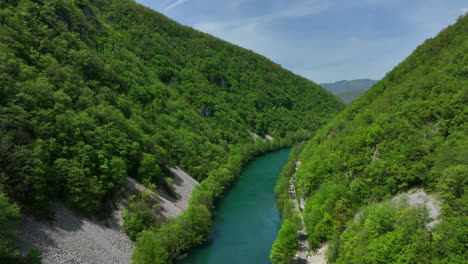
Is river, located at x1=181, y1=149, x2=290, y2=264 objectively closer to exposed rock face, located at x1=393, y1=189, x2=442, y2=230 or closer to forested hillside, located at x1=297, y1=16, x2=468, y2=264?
forested hillside, located at x1=297, y1=16, x2=468, y2=264

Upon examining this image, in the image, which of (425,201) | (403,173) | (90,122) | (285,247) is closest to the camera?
(425,201)

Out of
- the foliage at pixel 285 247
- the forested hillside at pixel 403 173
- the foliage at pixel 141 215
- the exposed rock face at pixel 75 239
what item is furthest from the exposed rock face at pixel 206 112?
the foliage at pixel 285 247

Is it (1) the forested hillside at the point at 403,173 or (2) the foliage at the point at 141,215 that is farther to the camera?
(2) the foliage at the point at 141,215

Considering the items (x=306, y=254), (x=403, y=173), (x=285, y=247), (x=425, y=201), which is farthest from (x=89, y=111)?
(x=425, y=201)

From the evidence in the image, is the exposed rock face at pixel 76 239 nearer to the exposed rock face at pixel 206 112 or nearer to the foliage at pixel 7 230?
the foliage at pixel 7 230

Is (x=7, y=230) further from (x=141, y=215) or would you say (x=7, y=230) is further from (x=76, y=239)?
(x=141, y=215)

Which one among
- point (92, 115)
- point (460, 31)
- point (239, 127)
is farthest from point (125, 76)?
point (460, 31)

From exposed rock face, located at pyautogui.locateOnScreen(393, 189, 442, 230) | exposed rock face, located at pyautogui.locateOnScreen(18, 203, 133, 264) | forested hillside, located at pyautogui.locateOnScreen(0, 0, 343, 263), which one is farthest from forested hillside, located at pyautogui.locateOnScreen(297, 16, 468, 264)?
exposed rock face, located at pyautogui.locateOnScreen(18, 203, 133, 264)
